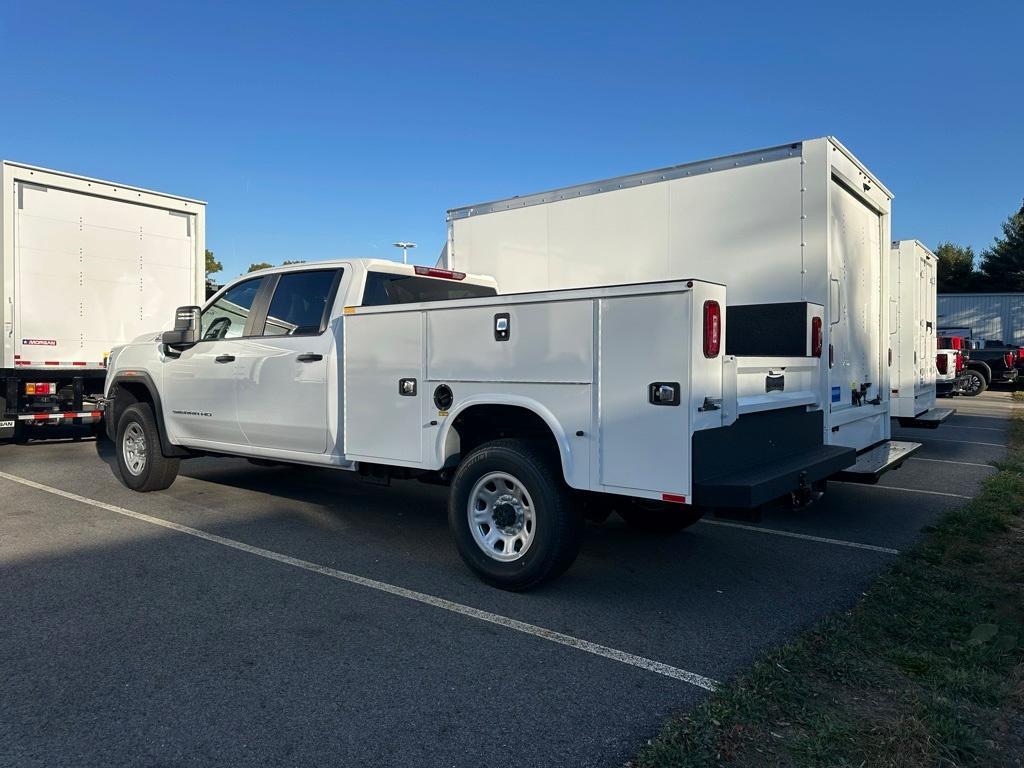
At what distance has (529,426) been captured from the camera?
5.09m

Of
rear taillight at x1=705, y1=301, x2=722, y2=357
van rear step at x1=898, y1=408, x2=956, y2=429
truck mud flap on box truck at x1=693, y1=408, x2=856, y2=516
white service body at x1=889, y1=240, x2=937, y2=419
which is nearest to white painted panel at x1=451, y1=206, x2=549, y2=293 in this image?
truck mud flap on box truck at x1=693, y1=408, x2=856, y2=516

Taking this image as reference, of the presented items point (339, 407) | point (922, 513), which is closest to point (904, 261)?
point (922, 513)

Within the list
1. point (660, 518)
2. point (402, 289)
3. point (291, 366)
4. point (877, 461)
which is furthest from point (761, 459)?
point (291, 366)

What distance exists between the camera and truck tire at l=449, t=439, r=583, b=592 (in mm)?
4495

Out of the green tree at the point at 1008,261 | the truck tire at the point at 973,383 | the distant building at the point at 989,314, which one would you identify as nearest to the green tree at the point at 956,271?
the green tree at the point at 1008,261

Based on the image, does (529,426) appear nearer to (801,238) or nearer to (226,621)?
(226,621)

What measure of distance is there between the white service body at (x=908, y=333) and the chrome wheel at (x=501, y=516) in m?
6.20

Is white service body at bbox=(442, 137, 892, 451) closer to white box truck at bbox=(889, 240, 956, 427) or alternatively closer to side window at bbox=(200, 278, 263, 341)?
white box truck at bbox=(889, 240, 956, 427)

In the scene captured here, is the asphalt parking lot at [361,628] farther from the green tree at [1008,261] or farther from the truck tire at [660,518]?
the green tree at [1008,261]

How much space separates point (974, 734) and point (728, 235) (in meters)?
4.34

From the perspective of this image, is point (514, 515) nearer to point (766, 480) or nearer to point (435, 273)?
point (766, 480)

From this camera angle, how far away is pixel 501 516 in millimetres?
4789

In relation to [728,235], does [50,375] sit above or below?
below

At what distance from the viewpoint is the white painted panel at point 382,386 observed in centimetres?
526
